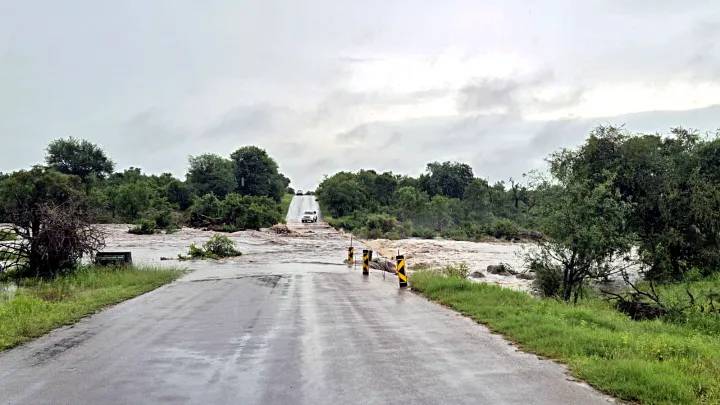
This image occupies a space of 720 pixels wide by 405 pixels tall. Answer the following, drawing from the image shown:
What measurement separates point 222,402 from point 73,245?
18182 mm

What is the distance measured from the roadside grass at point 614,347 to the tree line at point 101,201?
1525 cm

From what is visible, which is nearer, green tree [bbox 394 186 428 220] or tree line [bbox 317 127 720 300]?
tree line [bbox 317 127 720 300]

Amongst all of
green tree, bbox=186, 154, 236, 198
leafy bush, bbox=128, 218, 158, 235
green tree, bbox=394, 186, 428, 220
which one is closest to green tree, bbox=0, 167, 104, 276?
leafy bush, bbox=128, 218, 158, 235

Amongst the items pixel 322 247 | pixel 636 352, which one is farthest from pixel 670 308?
pixel 322 247

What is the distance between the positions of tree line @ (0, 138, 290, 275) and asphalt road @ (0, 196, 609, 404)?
A: 28.2 feet

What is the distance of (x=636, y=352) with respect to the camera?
8656 millimetres

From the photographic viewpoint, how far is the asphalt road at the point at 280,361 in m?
6.83

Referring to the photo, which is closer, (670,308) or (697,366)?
(697,366)

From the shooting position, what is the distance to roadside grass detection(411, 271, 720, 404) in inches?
271

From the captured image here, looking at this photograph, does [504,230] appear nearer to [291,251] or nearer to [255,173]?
[291,251]

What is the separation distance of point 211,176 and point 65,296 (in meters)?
90.6

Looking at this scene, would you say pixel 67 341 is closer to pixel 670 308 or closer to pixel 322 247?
pixel 670 308

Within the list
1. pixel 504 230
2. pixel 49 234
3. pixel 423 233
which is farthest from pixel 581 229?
pixel 504 230

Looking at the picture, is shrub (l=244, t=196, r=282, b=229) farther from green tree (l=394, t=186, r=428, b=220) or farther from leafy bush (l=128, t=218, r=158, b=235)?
green tree (l=394, t=186, r=428, b=220)
